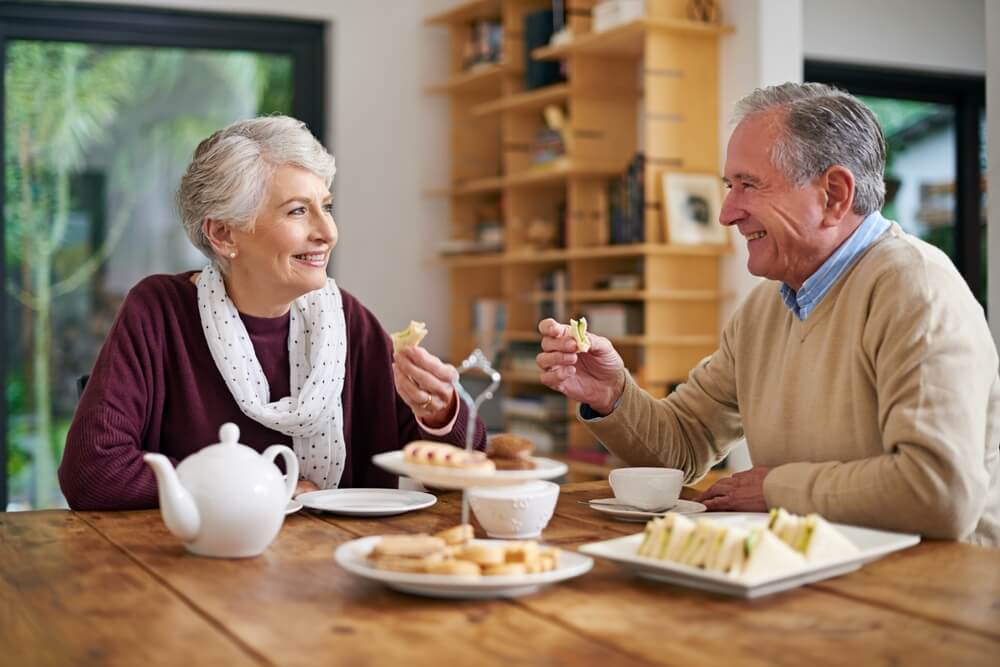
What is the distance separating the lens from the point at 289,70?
521 cm

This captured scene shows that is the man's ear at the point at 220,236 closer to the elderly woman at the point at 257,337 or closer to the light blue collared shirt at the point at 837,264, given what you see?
the elderly woman at the point at 257,337

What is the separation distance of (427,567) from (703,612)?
30 cm

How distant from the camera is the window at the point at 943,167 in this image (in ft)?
18.5

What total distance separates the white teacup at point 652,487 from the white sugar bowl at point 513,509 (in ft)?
0.76

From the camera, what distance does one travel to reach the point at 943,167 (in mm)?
5762

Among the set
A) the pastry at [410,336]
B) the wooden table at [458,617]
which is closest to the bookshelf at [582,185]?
the pastry at [410,336]

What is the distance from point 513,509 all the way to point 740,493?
398 millimetres

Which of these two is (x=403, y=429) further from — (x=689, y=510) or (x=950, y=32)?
(x=950, y=32)

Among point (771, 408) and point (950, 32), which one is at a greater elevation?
point (950, 32)

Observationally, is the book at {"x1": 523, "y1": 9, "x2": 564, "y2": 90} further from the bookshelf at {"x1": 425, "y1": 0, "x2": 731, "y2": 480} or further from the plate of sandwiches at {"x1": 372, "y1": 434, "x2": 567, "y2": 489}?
the plate of sandwiches at {"x1": 372, "y1": 434, "x2": 567, "y2": 489}

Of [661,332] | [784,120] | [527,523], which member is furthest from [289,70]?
[527,523]

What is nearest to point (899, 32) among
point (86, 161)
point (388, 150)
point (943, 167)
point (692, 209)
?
point (943, 167)

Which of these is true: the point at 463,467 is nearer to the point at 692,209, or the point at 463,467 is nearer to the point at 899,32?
the point at 692,209

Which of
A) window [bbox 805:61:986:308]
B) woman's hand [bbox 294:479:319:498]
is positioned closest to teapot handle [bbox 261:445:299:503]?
woman's hand [bbox 294:479:319:498]
